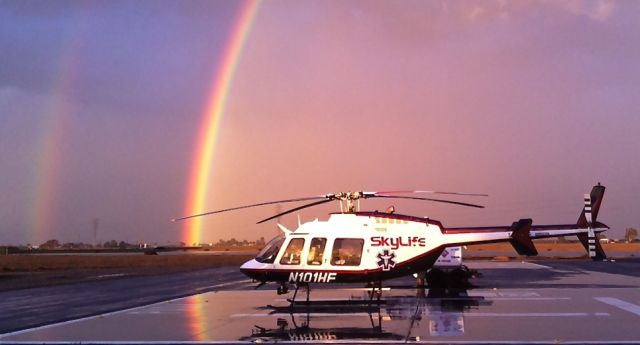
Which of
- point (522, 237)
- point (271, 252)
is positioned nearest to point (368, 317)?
point (271, 252)

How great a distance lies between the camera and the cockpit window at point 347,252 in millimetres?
20766

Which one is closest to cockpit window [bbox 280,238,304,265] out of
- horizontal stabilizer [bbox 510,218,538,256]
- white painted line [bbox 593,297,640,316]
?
horizontal stabilizer [bbox 510,218,538,256]

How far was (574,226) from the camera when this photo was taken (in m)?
25.2

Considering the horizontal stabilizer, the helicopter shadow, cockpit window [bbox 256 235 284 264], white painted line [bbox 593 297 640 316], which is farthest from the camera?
the horizontal stabilizer

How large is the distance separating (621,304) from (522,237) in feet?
13.5

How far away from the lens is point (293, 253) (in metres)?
21.0

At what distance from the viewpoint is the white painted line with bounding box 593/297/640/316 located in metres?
17.5

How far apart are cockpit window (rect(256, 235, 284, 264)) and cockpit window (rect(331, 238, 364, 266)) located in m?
1.78

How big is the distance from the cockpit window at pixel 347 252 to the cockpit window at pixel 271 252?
1776mm

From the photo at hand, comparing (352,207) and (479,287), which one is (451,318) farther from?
(479,287)

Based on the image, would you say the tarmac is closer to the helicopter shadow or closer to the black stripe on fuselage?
the helicopter shadow

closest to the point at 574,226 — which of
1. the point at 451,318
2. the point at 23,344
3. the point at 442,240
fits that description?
the point at 442,240

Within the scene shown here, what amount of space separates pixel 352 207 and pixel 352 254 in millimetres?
1732

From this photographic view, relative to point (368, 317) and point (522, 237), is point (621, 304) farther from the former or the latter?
point (368, 317)
